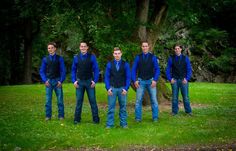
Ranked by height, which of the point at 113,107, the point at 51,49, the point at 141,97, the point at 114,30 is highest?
the point at 114,30

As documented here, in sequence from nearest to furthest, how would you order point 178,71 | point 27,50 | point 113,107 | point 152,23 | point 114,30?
1. point 113,107
2. point 178,71
3. point 114,30
4. point 152,23
5. point 27,50

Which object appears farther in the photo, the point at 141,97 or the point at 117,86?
the point at 141,97

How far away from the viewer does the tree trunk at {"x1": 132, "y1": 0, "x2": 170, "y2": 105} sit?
62.7 feet

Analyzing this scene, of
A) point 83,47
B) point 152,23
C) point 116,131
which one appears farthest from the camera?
point 152,23

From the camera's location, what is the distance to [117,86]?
13.5 metres

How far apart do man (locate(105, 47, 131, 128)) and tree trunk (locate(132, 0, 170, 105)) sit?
4.95 m

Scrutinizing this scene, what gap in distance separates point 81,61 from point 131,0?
7.30 meters

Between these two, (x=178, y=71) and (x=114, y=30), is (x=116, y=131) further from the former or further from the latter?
(x=114, y=30)

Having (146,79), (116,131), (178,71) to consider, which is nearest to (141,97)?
(146,79)

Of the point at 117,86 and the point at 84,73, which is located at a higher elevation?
the point at 84,73

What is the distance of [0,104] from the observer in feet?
69.5

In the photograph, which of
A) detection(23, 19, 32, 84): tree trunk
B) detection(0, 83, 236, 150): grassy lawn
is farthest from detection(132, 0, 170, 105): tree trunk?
detection(23, 19, 32, 84): tree trunk

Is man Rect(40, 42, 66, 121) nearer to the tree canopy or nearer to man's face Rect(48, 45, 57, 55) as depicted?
man's face Rect(48, 45, 57, 55)

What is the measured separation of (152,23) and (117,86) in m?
6.35
